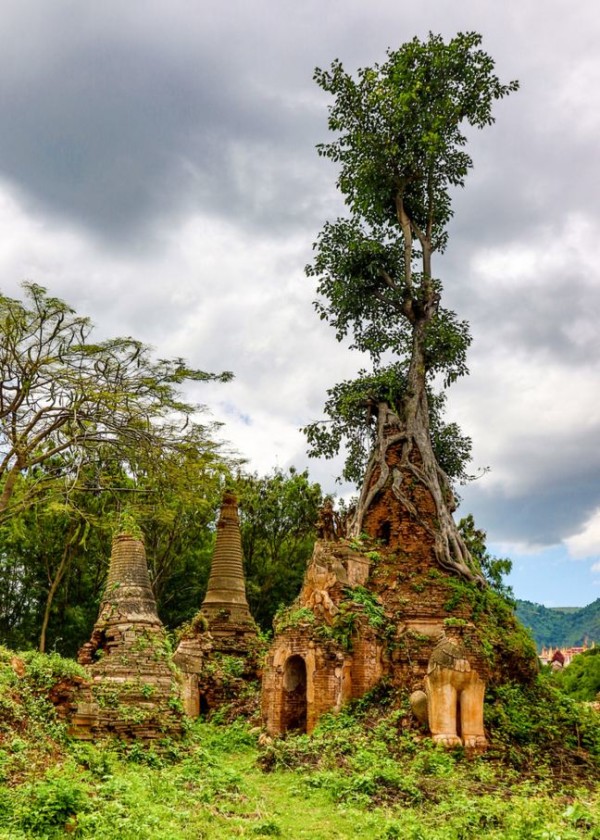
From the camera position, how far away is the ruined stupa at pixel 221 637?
19234 millimetres

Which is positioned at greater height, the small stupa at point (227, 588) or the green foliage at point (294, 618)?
the small stupa at point (227, 588)

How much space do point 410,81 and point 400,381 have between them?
9.58m

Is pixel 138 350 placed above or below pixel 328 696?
above

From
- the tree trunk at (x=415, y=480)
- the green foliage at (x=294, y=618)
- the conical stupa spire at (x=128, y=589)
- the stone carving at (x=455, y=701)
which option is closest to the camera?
the stone carving at (x=455, y=701)

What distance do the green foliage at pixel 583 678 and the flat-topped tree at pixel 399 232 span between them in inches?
390

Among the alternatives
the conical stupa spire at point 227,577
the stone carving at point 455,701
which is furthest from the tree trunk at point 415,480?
the stone carving at point 455,701

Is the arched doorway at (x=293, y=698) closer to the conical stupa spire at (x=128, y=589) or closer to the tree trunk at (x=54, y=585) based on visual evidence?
the conical stupa spire at (x=128, y=589)

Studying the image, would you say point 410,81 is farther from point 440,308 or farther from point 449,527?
point 449,527

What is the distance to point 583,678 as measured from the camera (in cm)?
2736

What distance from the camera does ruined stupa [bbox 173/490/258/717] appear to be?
19.2 m

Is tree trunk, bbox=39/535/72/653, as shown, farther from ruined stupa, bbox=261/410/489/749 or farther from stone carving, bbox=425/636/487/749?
stone carving, bbox=425/636/487/749

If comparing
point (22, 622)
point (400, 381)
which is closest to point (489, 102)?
point (400, 381)

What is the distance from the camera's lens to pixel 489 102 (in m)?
23.9

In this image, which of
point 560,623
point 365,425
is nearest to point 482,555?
point 365,425
